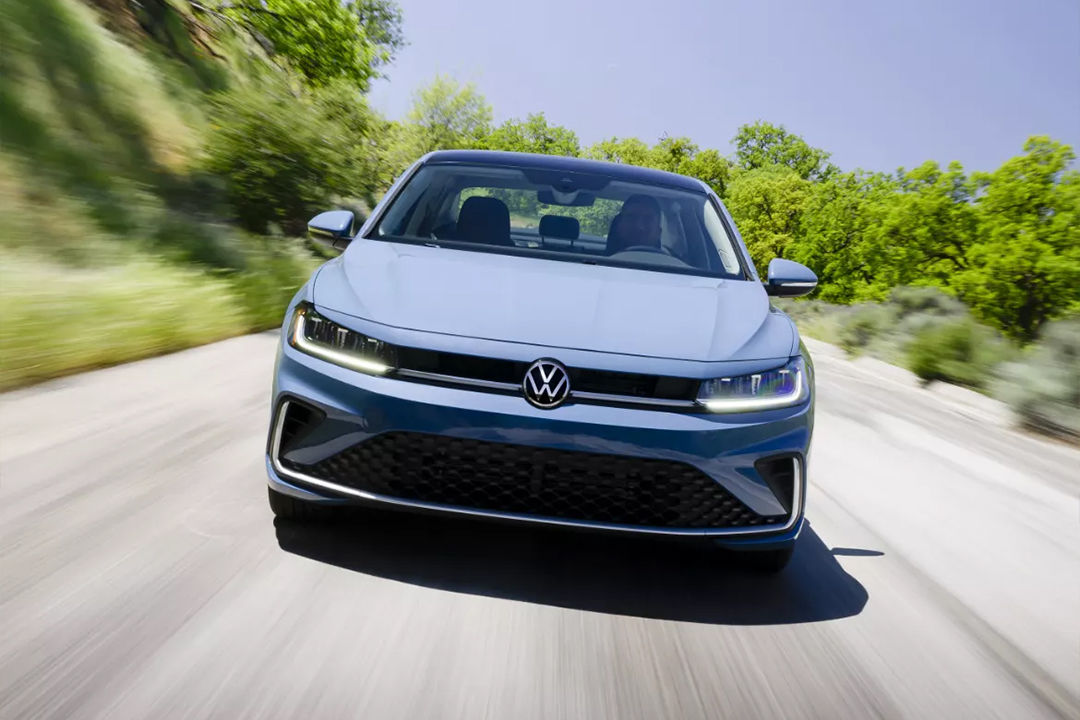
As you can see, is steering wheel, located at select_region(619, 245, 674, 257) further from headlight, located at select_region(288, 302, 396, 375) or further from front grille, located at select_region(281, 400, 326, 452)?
front grille, located at select_region(281, 400, 326, 452)

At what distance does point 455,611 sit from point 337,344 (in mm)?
874

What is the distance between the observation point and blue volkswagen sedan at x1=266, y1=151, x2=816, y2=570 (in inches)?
105

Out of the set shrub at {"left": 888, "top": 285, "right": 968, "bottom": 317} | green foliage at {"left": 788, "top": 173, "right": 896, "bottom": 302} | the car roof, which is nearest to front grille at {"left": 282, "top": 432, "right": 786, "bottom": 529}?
the car roof

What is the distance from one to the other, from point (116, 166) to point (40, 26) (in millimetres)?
2514

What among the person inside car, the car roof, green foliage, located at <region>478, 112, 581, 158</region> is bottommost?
green foliage, located at <region>478, 112, 581, 158</region>

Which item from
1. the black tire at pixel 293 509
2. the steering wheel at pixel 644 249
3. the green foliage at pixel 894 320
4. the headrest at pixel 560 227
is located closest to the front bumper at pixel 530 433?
the black tire at pixel 293 509

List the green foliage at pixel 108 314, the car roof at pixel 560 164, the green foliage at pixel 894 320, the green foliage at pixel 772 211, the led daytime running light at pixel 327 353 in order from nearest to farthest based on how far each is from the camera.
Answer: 1. the led daytime running light at pixel 327 353
2. the car roof at pixel 560 164
3. the green foliage at pixel 108 314
4. the green foliage at pixel 894 320
5. the green foliage at pixel 772 211

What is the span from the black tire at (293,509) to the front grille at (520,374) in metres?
0.68

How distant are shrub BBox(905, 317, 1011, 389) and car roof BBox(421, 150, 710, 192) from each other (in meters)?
7.49

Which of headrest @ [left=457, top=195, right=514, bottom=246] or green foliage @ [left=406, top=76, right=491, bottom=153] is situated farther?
green foliage @ [left=406, top=76, right=491, bottom=153]

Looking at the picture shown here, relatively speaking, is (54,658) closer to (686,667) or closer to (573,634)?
(573,634)

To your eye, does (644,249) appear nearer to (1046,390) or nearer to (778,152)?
(1046,390)

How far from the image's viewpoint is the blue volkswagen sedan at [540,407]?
2678 millimetres

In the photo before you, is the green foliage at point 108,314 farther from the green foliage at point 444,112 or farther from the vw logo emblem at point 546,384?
the green foliage at point 444,112
